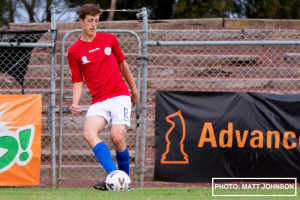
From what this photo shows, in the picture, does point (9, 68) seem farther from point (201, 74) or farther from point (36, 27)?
A: point (36, 27)

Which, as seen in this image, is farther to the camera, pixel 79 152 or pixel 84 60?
pixel 79 152

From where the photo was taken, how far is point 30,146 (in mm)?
6707

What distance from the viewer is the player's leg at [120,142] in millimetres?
5629

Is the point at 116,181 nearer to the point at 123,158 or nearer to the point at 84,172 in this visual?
the point at 123,158

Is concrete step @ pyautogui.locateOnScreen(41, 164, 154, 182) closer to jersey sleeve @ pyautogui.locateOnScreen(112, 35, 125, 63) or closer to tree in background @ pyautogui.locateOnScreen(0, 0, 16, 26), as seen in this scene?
jersey sleeve @ pyautogui.locateOnScreen(112, 35, 125, 63)

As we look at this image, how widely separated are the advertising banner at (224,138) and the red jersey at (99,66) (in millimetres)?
1163

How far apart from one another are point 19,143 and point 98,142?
167 cm

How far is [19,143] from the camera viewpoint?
6.68 m

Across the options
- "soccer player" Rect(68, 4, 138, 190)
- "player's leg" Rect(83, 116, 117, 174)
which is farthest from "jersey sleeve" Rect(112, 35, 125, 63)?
"player's leg" Rect(83, 116, 117, 174)

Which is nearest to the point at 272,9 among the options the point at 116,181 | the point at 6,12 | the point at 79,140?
the point at 6,12

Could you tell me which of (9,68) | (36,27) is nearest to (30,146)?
(9,68)

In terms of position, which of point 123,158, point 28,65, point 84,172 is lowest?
point 84,172

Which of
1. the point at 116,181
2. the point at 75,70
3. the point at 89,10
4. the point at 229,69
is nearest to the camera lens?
the point at 116,181

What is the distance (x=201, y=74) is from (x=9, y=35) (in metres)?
4.52
